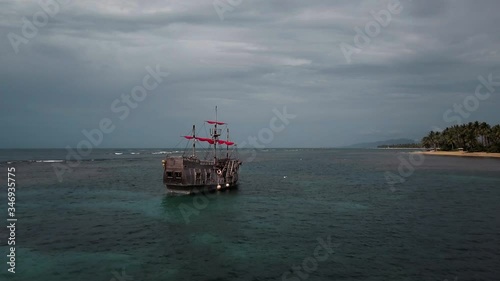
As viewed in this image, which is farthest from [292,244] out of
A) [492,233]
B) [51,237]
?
[51,237]

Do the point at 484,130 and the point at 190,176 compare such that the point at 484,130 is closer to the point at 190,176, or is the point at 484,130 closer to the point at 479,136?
the point at 479,136

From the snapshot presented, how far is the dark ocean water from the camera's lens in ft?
88.7

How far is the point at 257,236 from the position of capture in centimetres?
3703

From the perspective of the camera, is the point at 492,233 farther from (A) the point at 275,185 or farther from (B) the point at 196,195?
(A) the point at 275,185

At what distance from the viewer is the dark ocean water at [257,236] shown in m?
27.0

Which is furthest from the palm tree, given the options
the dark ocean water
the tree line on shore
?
the dark ocean water

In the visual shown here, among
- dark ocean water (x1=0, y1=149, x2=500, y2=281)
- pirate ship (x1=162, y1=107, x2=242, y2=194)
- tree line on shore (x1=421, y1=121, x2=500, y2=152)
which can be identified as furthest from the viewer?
tree line on shore (x1=421, y1=121, x2=500, y2=152)

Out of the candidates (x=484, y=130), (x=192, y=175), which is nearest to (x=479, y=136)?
Answer: (x=484, y=130)

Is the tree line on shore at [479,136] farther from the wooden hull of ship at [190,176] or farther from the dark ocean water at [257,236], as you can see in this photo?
the wooden hull of ship at [190,176]

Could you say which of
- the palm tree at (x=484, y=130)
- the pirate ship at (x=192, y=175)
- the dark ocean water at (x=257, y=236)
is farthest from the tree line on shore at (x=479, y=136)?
the pirate ship at (x=192, y=175)

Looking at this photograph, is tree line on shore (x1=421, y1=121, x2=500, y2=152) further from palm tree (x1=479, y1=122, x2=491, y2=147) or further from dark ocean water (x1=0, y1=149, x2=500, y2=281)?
dark ocean water (x1=0, y1=149, x2=500, y2=281)

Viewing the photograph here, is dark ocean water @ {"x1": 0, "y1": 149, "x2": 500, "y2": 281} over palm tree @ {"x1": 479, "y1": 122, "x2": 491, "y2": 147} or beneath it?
beneath

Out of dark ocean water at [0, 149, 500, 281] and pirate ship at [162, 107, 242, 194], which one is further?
pirate ship at [162, 107, 242, 194]

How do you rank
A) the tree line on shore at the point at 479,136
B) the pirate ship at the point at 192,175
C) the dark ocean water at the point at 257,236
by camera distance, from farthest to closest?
the tree line on shore at the point at 479,136 → the pirate ship at the point at 192,175 → the dark ocean water at the point at 257,236
